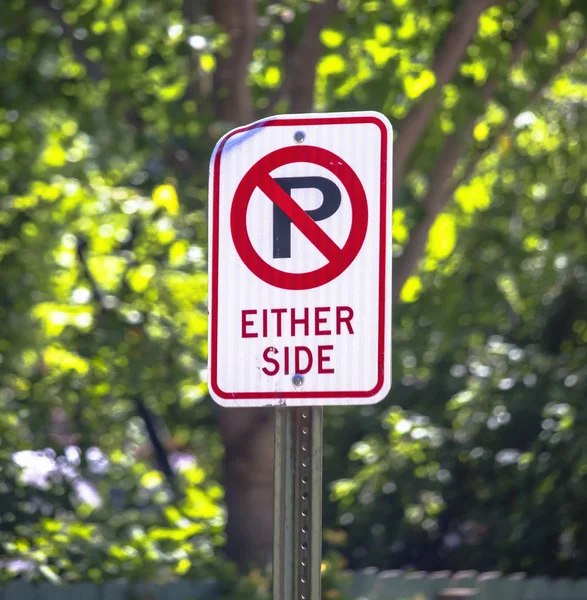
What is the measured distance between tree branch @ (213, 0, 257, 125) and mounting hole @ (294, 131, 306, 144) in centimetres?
522

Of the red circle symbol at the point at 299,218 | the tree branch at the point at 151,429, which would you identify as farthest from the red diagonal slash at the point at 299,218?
the tree branch at the point at 151,429

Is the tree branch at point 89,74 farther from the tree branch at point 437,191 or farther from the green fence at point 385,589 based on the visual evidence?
the green fence at point 385,589

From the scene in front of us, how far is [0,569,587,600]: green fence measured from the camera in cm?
688

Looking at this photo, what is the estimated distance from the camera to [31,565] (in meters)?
6.99

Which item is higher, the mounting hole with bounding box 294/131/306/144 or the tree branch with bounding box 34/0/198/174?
the tree branch with bounding box 34/0/198/174

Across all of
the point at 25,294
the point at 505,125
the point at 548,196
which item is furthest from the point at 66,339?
the point at 548,196

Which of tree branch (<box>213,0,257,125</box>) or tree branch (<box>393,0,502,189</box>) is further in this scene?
tree branch (<box>393,0,502,189</box>)

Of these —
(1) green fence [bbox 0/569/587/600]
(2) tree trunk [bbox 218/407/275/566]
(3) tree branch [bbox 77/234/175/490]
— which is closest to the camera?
(1) green fence [bbox 0/569/587/600]

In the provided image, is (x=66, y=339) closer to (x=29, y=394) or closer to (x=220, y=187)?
(x=29, y=394)

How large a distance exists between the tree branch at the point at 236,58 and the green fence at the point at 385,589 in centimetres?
292

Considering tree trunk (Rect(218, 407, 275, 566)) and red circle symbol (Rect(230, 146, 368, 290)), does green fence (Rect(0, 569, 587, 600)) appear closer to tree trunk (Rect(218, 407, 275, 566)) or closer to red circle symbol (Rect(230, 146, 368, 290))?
tree trunk (Rect(218, 407, 275, 566))

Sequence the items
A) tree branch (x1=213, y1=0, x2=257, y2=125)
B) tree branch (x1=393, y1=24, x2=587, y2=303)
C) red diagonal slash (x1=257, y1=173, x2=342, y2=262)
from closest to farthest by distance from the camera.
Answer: red diagonal slash (x1=257, y1=173, x2=342, y2=262) → tree branch (x1=213, y1=0, x2=257, y2=125) → tree branch (x1=393, y1=24, x2=587, y2=303)

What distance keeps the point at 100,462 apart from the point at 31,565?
1.33m

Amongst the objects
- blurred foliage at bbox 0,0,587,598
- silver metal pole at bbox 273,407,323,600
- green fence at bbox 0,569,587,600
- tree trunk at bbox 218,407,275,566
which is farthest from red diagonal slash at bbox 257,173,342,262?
tree trunk at bbox 218,407,275,566
